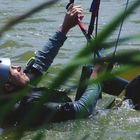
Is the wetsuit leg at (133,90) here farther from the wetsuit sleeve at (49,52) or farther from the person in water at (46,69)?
the wetsuit sleeve at (49,52)

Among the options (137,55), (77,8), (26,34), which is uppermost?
(137,55)

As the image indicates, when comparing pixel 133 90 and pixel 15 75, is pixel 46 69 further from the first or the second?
pixel 133 90

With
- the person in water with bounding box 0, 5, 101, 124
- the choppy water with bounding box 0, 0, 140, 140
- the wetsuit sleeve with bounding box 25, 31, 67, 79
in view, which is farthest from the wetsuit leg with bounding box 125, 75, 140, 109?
the wetsuit sleeve with bounding box 25, 31, 67, 79

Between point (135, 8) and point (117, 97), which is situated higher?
point (135, 8)

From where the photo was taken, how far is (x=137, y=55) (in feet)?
2.85

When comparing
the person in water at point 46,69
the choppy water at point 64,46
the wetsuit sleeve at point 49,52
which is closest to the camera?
the person in water at point 46,69

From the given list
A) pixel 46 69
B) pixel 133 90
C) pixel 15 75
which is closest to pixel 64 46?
pixel 133 90

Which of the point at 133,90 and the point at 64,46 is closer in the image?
the point at 133,90

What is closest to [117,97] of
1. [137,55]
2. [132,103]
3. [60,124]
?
[132,103]

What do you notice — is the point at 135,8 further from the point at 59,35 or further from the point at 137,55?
the point at 59,35

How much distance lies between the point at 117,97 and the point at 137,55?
418 cm

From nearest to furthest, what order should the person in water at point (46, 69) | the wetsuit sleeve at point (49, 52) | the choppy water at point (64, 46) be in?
the person in water at point (46, 69) < the choppy water at point (64, 46) < the wetsuit sleeve at point (49, 52)

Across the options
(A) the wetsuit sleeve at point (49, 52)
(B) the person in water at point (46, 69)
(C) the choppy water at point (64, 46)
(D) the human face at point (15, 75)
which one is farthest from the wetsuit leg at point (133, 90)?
(D) the human face at point (15, 75)

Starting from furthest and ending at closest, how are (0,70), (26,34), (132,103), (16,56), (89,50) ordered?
1. (26,34)
2. (16,56)
3. (132,103)
4. (0,70)
5. (89,50)
